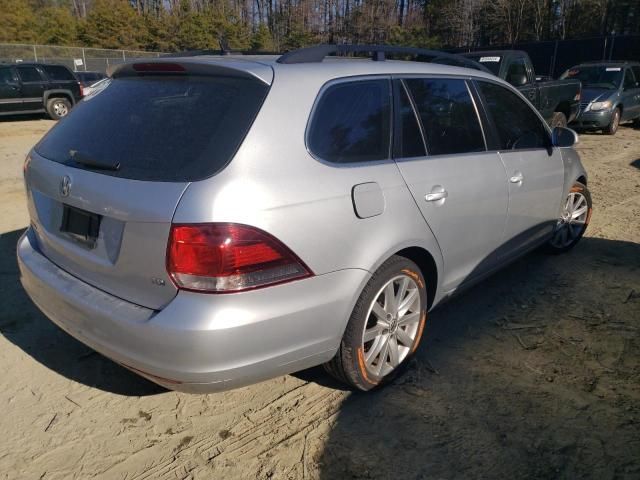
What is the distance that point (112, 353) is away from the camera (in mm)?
2348

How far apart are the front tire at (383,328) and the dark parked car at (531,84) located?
23.7 feet

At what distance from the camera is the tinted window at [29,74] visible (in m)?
16.2

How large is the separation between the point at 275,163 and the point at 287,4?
51.2 meters

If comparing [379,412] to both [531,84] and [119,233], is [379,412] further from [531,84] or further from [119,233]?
[531,84]

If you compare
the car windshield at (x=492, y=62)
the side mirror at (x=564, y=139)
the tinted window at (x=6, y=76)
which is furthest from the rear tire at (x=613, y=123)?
the tinted window at (x=6, y=76)

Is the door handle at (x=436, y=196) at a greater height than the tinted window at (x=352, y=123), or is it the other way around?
the tinted window at (x=352, y=123)

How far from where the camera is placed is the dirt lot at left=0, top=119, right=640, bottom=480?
2.42 meters

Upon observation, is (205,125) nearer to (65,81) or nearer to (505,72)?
(505,72)

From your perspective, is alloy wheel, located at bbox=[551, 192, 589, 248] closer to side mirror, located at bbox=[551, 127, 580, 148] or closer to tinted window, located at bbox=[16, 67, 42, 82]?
side mirror, located at bbox=[551, 127, 580, 148]

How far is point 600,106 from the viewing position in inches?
475

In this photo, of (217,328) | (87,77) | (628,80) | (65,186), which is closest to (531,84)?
(628,80)

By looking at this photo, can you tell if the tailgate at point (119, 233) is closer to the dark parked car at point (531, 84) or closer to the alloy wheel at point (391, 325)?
the alloy wheel at point (391, 325)

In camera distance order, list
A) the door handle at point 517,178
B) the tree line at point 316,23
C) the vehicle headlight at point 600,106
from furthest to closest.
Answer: the tree line at point 316,23 < the vehicle headlight at point 600,106 < the door handle at point 517,178

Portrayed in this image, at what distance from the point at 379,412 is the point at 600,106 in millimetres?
11702
